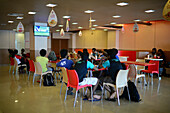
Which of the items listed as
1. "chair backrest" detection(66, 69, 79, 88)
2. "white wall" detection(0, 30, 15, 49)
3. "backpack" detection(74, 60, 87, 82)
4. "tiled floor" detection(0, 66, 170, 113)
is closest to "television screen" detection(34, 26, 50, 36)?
"tiled floor" detection(0, 66, 170, 113)

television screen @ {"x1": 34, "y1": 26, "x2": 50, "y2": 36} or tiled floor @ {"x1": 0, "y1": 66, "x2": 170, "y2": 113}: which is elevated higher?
television screen @ {"x1": 34, "y1": 26, "x2": 50, "y2": 36}

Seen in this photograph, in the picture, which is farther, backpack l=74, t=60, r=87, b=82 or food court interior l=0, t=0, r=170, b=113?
backpack l=74, t=60, r=87, b=82

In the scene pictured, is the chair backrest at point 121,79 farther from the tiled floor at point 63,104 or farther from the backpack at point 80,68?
the backpack at point 80,68

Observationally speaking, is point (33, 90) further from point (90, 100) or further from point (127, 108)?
point (127, 108)

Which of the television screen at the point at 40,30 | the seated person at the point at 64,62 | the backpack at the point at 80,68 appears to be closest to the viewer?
the backpack at the point at 80,68

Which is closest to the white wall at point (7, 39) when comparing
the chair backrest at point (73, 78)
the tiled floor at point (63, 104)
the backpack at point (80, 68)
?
the tiled floor at point (63, 104)

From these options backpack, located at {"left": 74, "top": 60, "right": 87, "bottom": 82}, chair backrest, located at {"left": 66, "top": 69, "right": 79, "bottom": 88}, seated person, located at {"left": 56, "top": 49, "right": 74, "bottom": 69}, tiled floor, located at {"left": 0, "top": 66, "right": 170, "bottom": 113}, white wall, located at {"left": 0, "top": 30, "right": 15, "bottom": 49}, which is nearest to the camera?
tiled floor, located at {"left": 0, "top": 66, "right": 170, "bottom": 113}

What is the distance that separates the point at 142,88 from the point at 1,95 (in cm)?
436

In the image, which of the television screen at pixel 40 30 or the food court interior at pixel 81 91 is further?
the television screen at pixel 40 30

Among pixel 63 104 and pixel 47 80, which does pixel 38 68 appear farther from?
pixel 63 104

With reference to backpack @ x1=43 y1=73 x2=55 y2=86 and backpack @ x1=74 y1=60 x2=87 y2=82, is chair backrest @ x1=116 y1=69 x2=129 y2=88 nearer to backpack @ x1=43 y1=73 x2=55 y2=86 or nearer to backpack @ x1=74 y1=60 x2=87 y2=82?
backpack @ x1=74 y1=60 x2=87 y2=82

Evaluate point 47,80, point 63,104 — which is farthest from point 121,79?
point 47,80

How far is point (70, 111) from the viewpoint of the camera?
368 centimetres

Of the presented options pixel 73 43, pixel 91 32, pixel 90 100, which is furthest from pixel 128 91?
pixel 73 43
